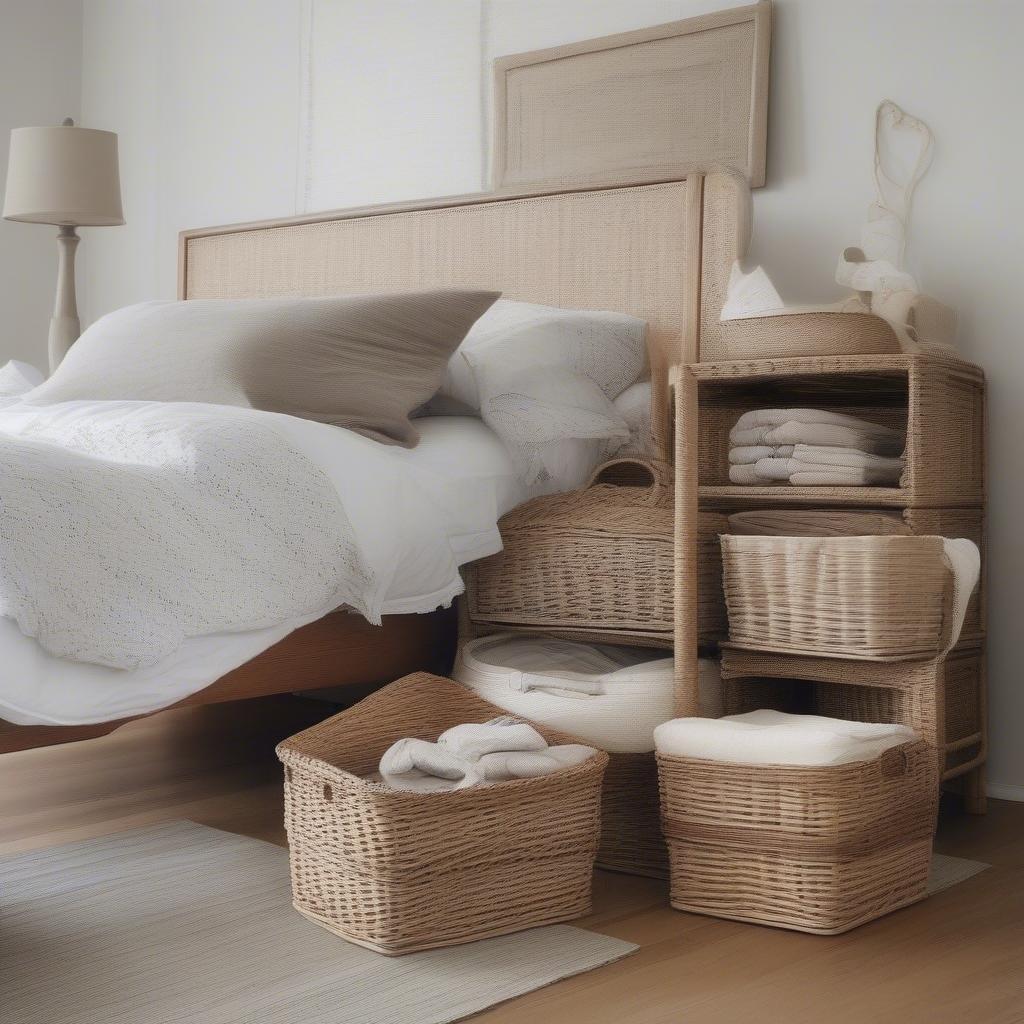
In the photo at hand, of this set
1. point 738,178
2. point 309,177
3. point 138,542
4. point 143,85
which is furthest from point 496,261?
point 143,85

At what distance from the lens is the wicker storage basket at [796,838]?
175 centimetres

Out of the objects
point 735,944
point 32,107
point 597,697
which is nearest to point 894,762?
point 735,944

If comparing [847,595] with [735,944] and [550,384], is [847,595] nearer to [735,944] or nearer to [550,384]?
[735,944]

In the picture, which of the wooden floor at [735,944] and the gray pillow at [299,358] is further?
the gray pillow at [299,358]

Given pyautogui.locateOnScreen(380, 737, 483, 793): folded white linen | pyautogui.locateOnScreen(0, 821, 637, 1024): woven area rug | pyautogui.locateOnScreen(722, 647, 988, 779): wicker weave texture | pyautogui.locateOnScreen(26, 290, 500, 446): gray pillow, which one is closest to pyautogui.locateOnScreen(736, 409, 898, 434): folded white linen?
pyautogui.locateOnScreen(722, 647, 988, 779): wicker weave texture

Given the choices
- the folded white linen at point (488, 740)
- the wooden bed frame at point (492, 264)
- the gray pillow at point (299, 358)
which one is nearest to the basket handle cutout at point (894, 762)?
the folded white linen at point (488, 740)

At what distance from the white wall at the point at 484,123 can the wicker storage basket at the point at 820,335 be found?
18.1 inches

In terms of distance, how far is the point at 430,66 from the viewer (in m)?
3.44

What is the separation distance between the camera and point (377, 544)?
209cm

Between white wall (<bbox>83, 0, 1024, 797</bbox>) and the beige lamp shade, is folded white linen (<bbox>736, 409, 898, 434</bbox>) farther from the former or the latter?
the beige lamp shade

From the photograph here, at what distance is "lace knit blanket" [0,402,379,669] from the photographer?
1.65m

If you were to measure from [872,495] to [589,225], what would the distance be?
3.29 ft

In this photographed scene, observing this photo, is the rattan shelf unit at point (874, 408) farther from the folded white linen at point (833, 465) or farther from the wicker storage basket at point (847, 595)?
the wicker storage basket at point (847, 595)

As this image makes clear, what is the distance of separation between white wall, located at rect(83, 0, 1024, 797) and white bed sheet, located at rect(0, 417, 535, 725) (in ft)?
2.86
